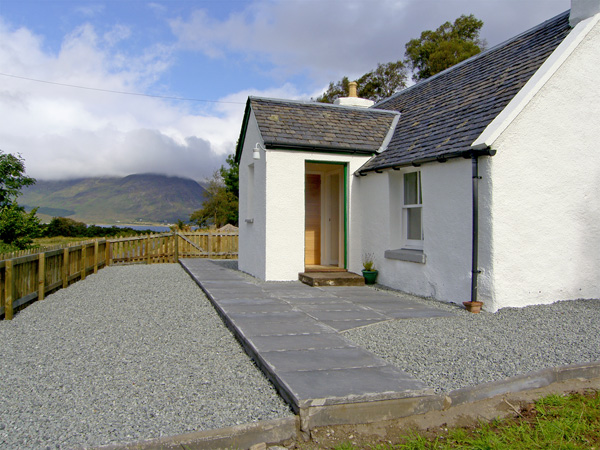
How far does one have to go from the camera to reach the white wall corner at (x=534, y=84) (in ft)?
22.9

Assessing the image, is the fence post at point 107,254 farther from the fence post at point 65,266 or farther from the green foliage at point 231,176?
the green foliage at point 231,176

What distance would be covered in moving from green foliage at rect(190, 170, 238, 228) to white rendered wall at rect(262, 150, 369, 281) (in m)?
27.2

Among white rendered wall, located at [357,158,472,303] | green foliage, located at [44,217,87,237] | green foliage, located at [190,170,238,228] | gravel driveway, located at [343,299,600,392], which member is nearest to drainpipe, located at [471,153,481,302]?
white rendered wall, located at [357,158,472,303]

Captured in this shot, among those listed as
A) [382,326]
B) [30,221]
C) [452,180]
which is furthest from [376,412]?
[30,221]

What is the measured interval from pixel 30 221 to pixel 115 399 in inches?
596

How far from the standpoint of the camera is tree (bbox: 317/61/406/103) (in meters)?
31.3

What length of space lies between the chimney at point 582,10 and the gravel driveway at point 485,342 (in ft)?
17.1

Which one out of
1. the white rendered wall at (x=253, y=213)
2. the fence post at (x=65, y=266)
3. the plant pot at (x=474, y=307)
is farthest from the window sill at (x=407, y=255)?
the fence post at (x=65, y=266)

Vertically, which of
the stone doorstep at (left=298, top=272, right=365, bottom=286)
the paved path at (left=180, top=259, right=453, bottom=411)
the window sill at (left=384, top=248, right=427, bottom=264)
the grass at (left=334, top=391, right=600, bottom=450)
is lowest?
the grass at (left=334, top=391, right=600, bottom=450)

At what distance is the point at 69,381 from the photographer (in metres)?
4.32

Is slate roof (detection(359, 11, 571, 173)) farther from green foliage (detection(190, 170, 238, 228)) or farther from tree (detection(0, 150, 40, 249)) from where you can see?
green foliage (detection(190, 170, 238, 228))

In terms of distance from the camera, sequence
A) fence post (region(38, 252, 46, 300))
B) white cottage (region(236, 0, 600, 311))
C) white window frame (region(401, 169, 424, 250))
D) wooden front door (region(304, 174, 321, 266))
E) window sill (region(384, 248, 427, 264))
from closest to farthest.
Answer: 1. white cottage (region(236, 0, 600, 311))
2. window sill (region(384, 248, 427, 264))
3. fence post (region(38, 252, 46, 300))
4. white window frame (region(401, 169, 424, 250))
5. wooden front door (region(304, 174, 321, 266))

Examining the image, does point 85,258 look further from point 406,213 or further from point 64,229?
point 64,229

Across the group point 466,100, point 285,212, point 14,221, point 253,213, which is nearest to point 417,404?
point 285,212
